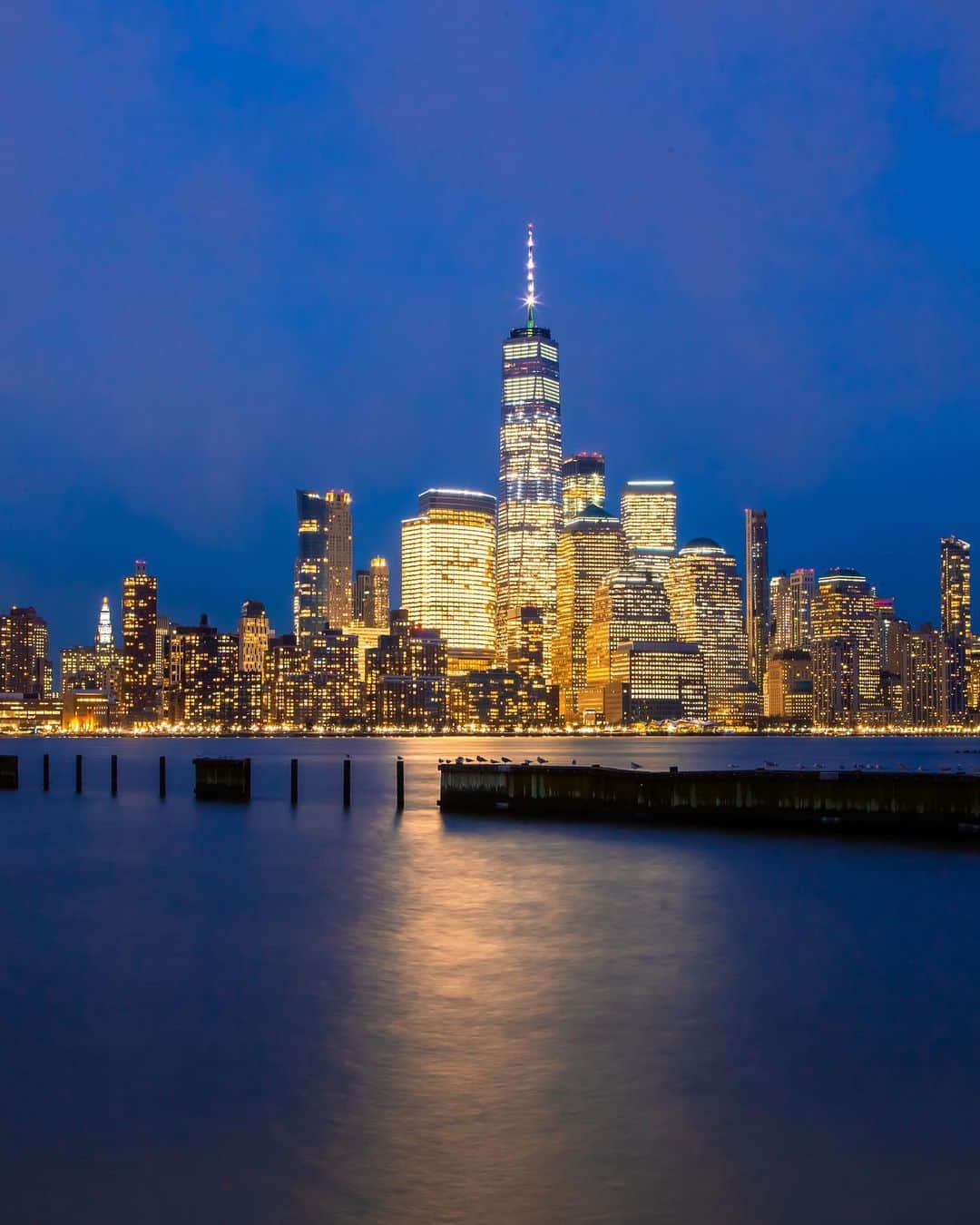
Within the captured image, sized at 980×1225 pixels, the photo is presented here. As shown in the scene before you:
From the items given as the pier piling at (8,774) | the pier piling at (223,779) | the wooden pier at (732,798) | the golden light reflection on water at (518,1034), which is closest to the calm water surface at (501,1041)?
the golden light reflection on water at (518,1034)

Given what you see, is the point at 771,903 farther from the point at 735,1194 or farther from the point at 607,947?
the point at 735,1194

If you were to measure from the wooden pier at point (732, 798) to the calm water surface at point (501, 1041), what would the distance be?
13.6ft

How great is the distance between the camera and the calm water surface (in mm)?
13773

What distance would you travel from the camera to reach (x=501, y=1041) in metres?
20.2

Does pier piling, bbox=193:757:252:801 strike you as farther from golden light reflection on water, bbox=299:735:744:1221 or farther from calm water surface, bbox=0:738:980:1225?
golden light reflection on water, bbox=299:735:744:1221

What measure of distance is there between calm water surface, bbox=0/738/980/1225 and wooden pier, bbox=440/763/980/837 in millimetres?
4159

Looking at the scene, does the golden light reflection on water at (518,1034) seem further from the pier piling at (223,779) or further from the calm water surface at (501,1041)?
the pier piling at (223,779)

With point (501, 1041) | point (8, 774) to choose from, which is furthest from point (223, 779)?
point (501, 1041)

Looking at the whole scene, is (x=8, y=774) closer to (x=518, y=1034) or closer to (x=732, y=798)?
(x=732, y=798)

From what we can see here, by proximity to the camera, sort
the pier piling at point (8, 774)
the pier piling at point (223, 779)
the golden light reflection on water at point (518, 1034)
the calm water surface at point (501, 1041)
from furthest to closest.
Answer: the pier piling at point (8, 774), the pier piling at point (223, 779), the golden light reflection on water at point (518, 1034), the calm water surface at point (501, 1041)

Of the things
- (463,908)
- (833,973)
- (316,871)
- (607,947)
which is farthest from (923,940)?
(316,871)

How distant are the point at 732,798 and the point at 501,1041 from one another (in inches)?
1248

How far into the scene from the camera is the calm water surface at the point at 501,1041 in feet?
45.2

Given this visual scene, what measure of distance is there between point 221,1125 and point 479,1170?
3.61m
